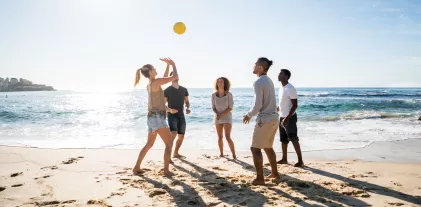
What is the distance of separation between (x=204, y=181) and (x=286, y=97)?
7.81ft

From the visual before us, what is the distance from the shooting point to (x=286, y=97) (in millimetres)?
5852

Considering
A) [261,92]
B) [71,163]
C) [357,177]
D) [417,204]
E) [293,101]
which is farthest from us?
[71,163]

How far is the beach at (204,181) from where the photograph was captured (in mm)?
3887

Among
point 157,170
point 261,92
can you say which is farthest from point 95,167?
point 261,92

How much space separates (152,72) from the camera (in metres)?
5.12

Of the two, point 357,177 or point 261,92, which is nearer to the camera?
point 261,92

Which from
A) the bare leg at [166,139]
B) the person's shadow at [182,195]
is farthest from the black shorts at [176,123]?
the person's shadow at [182,195]

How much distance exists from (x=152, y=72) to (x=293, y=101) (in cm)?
275

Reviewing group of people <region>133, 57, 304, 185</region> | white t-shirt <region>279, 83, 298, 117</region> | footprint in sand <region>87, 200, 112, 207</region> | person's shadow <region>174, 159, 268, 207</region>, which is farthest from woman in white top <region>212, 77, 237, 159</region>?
footprint in sand <region>87, 200, 112, 207</region>

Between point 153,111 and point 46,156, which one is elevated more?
point 153,111

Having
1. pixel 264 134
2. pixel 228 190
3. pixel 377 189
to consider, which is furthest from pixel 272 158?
pixel 377 189

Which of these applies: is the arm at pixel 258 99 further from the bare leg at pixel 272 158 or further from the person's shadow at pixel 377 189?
the person's shadow at pixel 377 189

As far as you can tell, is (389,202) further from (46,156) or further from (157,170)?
(46,156)

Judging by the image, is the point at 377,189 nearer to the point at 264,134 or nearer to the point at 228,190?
the point at 264,134
